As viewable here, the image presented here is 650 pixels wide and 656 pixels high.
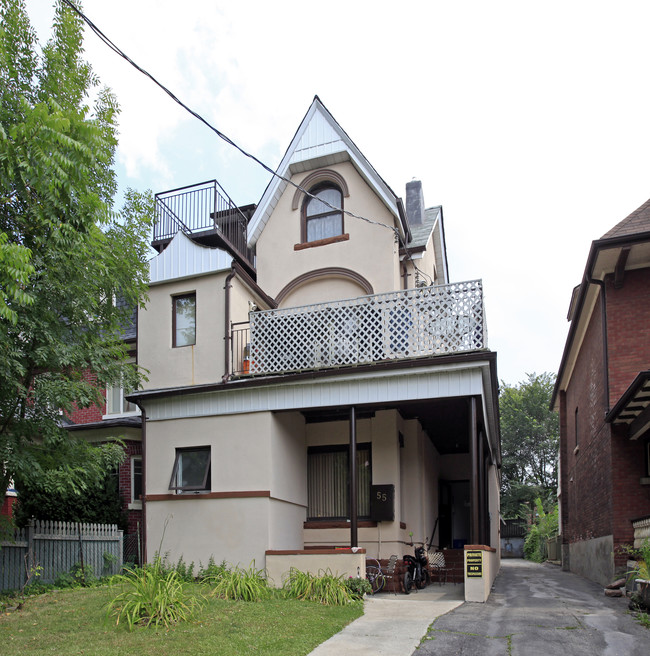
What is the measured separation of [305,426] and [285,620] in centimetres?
679

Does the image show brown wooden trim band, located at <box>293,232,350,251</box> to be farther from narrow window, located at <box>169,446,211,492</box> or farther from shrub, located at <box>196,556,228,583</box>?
shrub, located at <box>196,556,228,583</box>

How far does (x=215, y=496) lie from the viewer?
12922 millimetres

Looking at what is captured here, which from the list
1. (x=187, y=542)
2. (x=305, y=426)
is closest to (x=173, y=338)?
(x=305, y=426)

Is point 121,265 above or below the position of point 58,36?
below

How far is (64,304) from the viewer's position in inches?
399

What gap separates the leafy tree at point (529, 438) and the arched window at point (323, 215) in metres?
46.1

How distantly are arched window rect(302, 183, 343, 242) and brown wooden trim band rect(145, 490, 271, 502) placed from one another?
6.82 metres

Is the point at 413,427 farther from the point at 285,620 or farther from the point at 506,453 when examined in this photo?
the point at 506,453

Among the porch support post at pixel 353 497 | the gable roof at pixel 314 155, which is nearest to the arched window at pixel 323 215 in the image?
the gable roof at pixel 314 155

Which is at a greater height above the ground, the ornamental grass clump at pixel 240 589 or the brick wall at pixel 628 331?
the brick wall at pixel 628 331

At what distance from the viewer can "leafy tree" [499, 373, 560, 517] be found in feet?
194

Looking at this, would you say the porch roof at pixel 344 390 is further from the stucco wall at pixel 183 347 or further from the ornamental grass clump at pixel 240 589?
the ornamental grass clump at pixel 240 589

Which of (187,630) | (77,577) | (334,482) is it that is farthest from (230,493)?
(187,630)

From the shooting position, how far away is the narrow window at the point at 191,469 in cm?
1333
